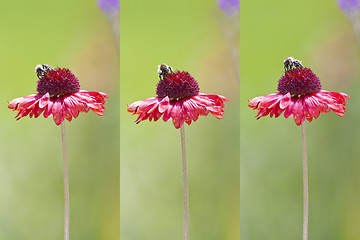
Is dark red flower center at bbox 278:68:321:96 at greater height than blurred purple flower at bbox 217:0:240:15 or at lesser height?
lesser

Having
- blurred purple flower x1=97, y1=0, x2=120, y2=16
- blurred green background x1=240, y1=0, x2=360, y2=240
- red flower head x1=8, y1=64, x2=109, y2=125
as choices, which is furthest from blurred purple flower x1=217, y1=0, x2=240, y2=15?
red flower head x1=8, y1=64, x2=109, y2=125

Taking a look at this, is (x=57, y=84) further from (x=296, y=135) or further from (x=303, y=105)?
(x=296, y=135)

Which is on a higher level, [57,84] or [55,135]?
[57,84]

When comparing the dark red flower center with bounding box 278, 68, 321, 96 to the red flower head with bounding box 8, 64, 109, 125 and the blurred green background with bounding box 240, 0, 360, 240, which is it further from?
the red flower head with bounding box 8, 64, 109, 125

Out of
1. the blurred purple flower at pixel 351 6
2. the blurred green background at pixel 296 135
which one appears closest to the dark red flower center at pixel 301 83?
the blurred green background at pixel 296 135

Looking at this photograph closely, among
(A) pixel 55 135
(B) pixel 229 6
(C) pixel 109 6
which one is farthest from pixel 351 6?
(A) pixel 55 135

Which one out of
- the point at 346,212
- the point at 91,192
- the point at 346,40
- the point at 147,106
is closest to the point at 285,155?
the point at 346,212
